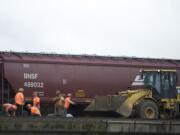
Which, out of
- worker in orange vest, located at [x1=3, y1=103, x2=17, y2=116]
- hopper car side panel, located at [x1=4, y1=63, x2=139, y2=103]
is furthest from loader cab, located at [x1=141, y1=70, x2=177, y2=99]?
worker in orange vest, located at [x1=3, y1=103, x2=17, y2=116]

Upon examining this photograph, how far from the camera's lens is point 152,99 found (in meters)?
22.2

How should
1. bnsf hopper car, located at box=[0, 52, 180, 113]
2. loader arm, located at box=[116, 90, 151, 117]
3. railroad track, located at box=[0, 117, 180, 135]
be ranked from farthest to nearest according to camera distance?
bnsf hopper car, located at box=[0, 52, 180, 113]
loader arm, located at box=[116, 90, 151, 117]
railroad track, located at box=[0, 117, 180, 135]

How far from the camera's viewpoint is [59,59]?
2769 centimetres

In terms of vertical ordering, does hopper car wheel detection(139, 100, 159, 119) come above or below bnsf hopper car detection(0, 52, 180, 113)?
below

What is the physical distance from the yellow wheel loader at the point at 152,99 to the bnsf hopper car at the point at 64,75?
3.90 meters

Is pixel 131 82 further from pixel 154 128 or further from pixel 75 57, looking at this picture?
pixel 154 128

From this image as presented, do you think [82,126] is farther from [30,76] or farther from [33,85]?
[30,76]

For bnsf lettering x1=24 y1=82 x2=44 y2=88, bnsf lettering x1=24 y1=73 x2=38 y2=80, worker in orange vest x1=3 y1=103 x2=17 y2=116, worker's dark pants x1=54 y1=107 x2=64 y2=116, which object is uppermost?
bnsf lettering x1=24 y1=73 x2=38 y2=80

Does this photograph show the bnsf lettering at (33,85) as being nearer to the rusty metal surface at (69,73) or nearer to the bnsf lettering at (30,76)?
the rusty metal surface at (69,73)

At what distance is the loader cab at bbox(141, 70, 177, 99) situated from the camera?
894 inches

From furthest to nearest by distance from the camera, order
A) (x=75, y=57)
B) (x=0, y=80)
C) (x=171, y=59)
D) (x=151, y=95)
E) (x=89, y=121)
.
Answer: (x=171, y=59) → (x=75, y=57) → (x=0, y=80) → (x=151, y=95) → (x=89, y=121)

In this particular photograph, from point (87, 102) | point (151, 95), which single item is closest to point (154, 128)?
point (151, 95)

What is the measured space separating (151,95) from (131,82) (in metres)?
5.55

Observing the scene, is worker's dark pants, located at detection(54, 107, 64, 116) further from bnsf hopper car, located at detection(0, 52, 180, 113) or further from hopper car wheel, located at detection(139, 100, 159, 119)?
hopper car wheel, located at detection(139, 100, 159, 119)
